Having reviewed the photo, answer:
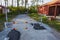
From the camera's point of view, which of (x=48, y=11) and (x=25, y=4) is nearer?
(x=48, y=11)

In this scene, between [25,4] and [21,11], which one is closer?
[21,11]

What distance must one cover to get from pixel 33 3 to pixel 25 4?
3.62 metres

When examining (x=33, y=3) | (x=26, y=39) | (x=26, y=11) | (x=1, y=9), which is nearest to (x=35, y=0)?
(x=33, y=3)

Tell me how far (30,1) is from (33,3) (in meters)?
2.30

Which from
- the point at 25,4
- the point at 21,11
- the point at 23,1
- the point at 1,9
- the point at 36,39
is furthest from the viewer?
the point at 23,1

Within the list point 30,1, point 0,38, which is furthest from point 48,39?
point 30,1

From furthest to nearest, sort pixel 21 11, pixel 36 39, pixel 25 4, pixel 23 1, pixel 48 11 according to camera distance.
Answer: pixel 23 1
pixel 25 4
pixel 21 11
pixel 48 11
pixel 36 39

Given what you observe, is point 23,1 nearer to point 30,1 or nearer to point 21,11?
point 30,1

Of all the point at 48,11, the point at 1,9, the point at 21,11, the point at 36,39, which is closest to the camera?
the point at 36,39

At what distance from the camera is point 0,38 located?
976cm

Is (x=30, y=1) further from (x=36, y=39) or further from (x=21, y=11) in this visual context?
(x=36, y=39)

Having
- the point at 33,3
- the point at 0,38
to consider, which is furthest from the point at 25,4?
the point at 0,38

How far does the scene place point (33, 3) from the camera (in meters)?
63.8

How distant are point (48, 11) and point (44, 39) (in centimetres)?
2254
